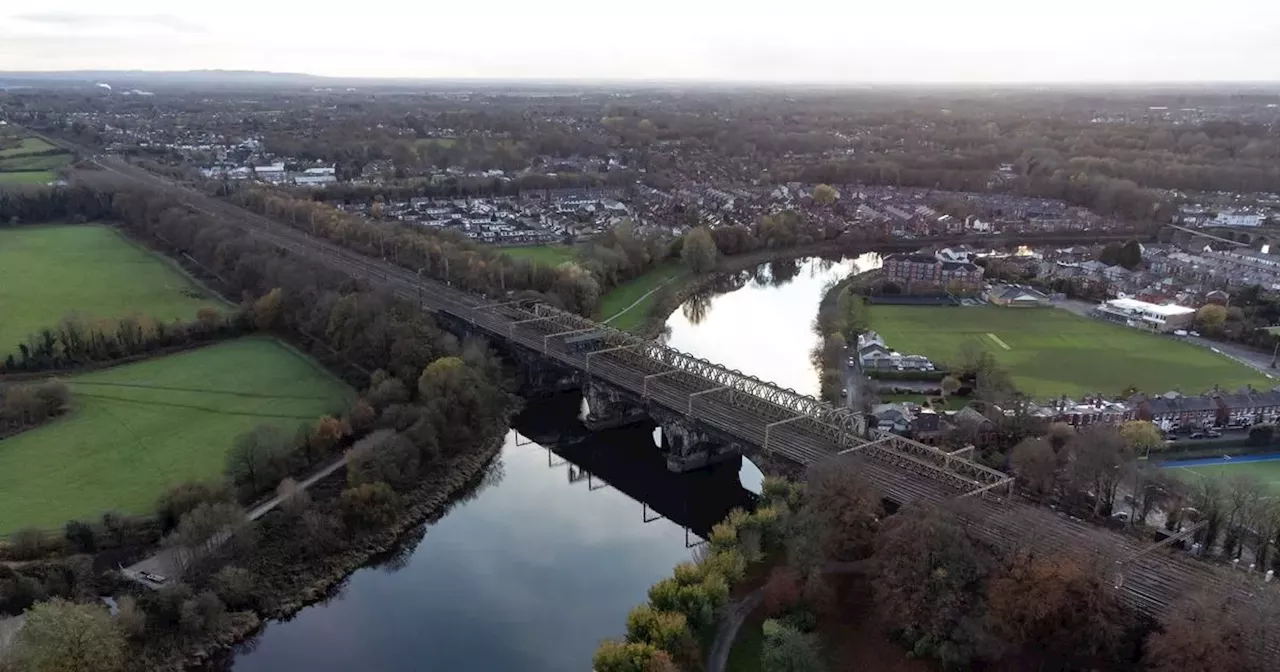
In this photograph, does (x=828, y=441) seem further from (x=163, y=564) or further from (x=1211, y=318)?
(x=1211, y=318)

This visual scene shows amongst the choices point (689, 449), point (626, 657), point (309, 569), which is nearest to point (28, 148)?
point (309, 569)

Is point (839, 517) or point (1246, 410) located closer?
point (839, 517)

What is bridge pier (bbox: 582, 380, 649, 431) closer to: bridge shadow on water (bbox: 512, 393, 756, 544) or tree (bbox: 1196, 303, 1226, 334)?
bridge shadow on water (bbox: 512, 393, 756, 544)

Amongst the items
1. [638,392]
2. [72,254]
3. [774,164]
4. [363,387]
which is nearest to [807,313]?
[638,392]

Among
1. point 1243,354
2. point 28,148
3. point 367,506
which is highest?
point 28,148

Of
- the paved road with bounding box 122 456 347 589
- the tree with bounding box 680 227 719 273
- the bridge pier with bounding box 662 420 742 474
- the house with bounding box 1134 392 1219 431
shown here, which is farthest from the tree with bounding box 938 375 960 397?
the tree with bounding box 680 227 719 273

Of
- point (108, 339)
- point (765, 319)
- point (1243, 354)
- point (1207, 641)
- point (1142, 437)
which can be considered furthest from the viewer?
point (765, 319)
